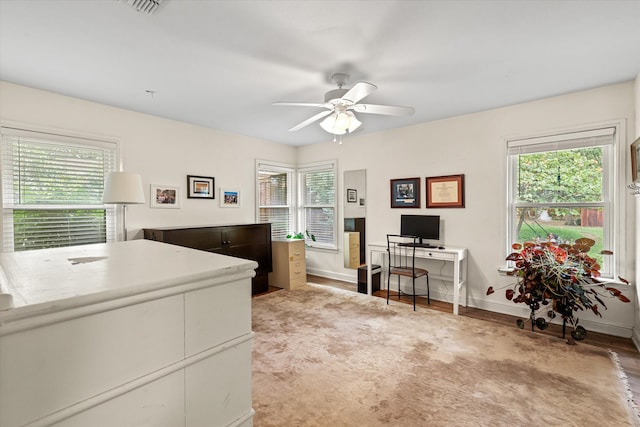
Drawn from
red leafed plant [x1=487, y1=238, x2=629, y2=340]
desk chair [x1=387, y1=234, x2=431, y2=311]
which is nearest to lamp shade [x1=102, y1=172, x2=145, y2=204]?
desk chair [x1=387, y1=234, x2=431, y2=311]

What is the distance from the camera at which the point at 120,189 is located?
2.83 m

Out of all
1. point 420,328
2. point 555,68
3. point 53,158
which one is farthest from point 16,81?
point 555,68

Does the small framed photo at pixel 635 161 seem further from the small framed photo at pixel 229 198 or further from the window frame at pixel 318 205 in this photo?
the small framed photo at pixel 229 198

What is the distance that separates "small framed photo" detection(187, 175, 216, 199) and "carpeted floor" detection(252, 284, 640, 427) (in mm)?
1951

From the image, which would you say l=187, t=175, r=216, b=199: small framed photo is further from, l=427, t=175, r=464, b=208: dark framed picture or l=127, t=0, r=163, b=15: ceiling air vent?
l=427, t=175, r=464, b=208: dark framed picture

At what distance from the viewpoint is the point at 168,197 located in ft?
13.0

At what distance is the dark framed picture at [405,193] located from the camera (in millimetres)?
4254

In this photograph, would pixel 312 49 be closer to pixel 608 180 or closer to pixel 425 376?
pixel 425 376

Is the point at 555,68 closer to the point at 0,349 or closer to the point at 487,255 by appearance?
the point at 487,255

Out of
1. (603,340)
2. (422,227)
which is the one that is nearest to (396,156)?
(422,227)

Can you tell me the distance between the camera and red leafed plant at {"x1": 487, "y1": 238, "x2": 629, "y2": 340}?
2777 mm

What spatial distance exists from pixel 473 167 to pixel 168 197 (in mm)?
3903

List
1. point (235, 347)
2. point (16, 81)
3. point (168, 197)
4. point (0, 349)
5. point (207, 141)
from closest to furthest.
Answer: point (0, 349) < point (235, 347) < point (16, 81) < point (168, 197) < point (207, 141)

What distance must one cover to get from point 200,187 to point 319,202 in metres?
2.07
